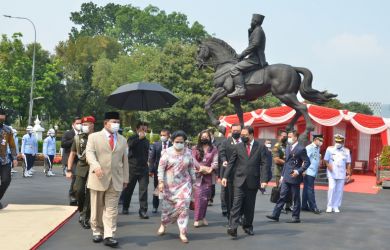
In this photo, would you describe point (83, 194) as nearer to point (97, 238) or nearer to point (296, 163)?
point (97, 238)

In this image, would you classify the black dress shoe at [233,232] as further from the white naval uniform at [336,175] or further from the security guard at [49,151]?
the security guard at [49,151]

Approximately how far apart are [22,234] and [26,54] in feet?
154

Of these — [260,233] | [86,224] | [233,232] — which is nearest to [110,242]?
[86,224]

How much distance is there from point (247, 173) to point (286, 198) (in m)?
2.13

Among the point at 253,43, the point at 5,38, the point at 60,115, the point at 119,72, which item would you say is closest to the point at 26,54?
the point at 5,38

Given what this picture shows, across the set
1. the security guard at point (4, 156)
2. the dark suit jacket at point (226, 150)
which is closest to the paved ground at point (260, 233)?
the dark suit jacket at point (226, 150)

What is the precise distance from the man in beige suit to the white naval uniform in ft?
20.5

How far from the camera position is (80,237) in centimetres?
839

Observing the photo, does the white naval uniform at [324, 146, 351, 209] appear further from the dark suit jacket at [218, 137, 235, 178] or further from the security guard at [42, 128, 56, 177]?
the security guard at [42, 128, 56, 177]

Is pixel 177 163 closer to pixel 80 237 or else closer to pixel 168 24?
pixel 80 237

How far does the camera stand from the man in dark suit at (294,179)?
421 inches

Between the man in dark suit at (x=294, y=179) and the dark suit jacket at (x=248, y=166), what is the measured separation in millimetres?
1608

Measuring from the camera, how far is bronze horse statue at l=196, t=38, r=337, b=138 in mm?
15781

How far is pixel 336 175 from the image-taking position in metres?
12.8
